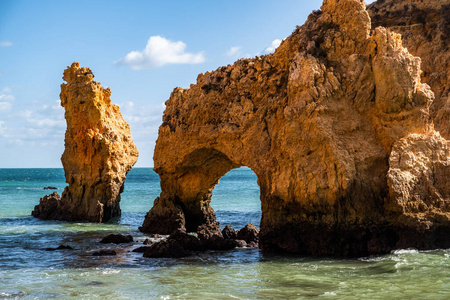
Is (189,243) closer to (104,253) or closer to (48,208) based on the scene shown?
(104,253)

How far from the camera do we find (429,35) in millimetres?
27516

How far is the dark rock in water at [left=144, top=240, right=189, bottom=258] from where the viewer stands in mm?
16812

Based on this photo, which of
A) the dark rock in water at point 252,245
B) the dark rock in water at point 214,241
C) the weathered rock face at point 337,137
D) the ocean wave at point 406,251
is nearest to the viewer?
the ocean wave at point 406,251

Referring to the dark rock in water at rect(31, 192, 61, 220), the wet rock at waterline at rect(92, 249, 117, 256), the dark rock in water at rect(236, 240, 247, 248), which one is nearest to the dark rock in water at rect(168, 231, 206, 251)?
the dark rock in water at rect(236, 240, 247, 248)

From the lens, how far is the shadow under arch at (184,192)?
885 inches

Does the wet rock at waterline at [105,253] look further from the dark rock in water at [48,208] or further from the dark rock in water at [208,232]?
the dark rock in water at [48,208]

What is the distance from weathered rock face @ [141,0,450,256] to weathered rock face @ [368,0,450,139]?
29.4 feet

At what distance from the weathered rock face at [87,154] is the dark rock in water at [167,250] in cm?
1375

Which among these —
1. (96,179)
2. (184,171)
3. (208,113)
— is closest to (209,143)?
(208,113)

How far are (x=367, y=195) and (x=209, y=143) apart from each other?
6685mm

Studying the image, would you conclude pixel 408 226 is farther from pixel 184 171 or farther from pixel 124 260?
pixel 184 171

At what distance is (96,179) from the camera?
3062 cm

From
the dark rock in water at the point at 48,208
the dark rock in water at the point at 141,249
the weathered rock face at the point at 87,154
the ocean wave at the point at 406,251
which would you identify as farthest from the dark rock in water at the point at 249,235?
the dark rock in water at the point at 48,208

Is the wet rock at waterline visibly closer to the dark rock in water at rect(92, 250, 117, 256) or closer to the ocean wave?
the dark rock in water at rect(92, 250, 117, 256)
